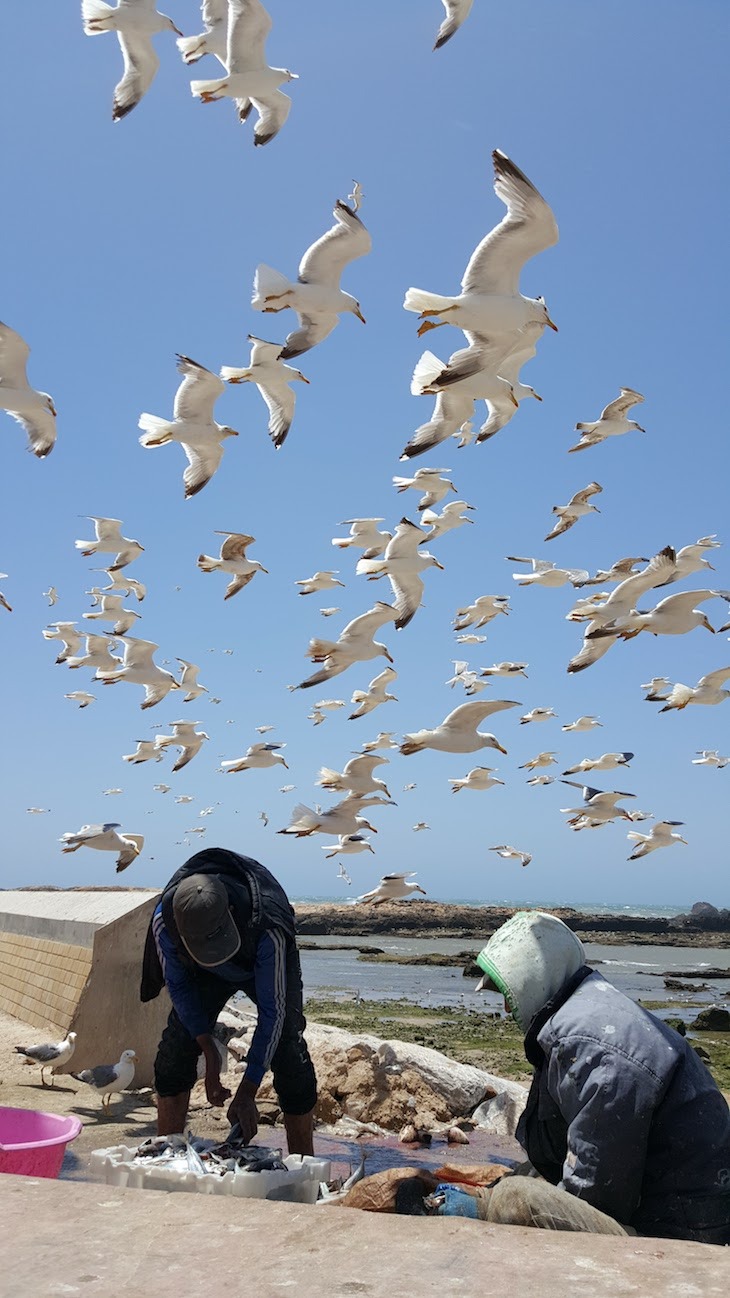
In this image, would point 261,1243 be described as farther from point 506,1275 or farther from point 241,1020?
point 241,1020

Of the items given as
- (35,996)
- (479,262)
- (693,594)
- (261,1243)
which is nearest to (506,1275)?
(261,1243)

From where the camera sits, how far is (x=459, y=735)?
1090 centimetres

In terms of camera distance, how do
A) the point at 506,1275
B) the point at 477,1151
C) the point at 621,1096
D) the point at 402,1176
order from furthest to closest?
1. the point at 477,1151
2. the point at 402,1176
3. the point at 621,1096
4. the point at 506,1275

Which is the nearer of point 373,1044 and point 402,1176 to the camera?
point 402,1176

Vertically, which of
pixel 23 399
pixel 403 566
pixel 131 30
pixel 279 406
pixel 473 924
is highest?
pixel 131 30

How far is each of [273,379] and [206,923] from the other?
7662mm

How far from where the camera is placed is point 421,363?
980 centimetres

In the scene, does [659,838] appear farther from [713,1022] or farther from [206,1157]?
[206,1157]

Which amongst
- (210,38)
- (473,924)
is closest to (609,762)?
(210,38)

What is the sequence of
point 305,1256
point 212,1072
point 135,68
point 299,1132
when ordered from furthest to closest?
point 135,68
point 299,1132
point 212,1072
point 305,1256

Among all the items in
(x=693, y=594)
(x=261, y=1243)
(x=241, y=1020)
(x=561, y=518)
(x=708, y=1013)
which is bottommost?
(x=708, y=1013)

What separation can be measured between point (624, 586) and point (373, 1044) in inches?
232

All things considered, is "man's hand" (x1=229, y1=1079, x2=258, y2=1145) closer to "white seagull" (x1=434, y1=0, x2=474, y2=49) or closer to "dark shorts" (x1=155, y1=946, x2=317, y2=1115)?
"dark shorts" (x1=155, y1=946, x2=317, y2=1115)

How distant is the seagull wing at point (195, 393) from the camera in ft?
36.3
